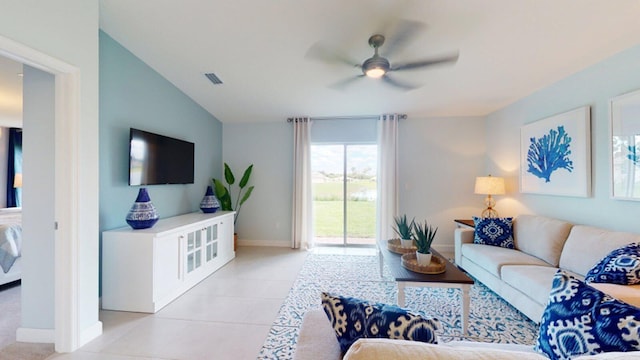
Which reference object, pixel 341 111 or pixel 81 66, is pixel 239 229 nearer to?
pixel 341 111

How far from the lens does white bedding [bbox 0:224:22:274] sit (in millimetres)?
2961

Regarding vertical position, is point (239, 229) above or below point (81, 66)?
below

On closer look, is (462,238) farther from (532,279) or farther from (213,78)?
(213,78)

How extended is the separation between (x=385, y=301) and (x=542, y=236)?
1.89m

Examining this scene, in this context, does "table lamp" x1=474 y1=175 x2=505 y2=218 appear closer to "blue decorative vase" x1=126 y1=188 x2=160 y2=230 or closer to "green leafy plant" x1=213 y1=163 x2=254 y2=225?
"green leafy plant" x1=213 y1=163 x2=254 y2=225

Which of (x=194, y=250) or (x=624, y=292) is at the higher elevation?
(x=624, y=292)

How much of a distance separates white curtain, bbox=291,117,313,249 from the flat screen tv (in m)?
1.80

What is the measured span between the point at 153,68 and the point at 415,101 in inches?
A: 151

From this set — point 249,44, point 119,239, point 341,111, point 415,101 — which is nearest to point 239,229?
point 119,239

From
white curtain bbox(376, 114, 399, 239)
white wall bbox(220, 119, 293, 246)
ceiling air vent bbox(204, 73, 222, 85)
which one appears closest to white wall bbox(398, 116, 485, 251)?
white curtain bbox(376, 114, 399, 239)

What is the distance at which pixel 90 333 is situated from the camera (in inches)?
85.7

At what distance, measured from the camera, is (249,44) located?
9.71 feet

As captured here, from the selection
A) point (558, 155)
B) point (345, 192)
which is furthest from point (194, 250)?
point (558, 155)

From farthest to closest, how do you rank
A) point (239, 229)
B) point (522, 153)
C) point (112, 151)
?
point (239, 229)
point (522, 153)
point (112, 151)
